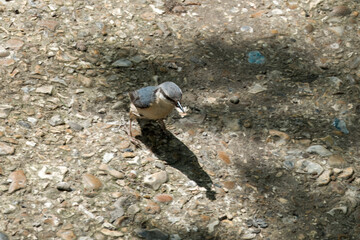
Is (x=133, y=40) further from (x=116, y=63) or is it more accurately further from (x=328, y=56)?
(x=328, y=56)

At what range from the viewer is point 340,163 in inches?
222

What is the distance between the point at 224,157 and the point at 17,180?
2.18 metres

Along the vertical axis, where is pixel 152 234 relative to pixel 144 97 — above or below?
below

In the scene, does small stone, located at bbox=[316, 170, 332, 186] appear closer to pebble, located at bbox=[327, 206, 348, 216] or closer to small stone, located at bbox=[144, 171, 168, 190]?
pebble, located at bbox=[327, 206, 348, 216]

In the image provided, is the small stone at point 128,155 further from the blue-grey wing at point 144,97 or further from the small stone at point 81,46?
the small stone at point 81,46

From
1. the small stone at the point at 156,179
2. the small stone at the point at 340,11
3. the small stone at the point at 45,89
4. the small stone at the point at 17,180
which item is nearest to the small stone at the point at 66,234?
the small stone at the point at 17,180

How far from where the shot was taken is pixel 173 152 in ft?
18.8

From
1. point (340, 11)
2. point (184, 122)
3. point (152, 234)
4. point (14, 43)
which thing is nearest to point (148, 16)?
point (14, 43)

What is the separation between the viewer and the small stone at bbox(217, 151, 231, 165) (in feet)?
18.6

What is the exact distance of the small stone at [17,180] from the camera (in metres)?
4.92

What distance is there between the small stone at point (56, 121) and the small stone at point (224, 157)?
5.84ft

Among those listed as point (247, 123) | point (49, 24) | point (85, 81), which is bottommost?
point (247, 123)

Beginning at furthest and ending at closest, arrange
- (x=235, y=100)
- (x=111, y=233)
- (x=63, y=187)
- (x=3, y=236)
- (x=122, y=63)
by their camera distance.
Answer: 1. (x=122, y=63)
2. (x=235, y=100)
3. (x=63, y=187)
4. (x=111, y=233)
5. (x=3, y=236)

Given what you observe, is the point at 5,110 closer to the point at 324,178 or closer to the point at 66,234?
the point at 66,234
